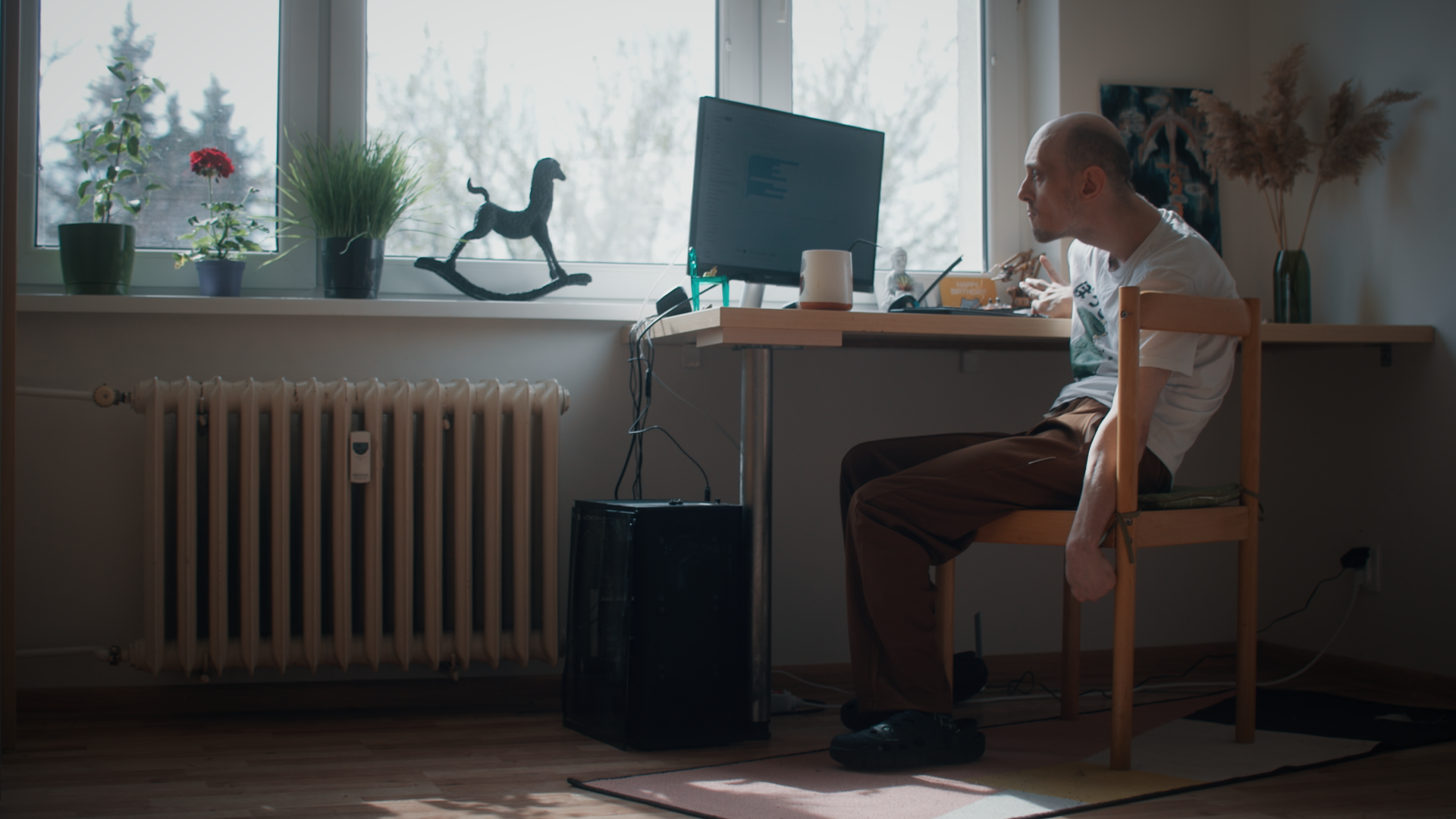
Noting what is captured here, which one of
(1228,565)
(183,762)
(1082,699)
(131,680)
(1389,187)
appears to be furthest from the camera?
(1228,565)

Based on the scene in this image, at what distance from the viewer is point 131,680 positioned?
207cm

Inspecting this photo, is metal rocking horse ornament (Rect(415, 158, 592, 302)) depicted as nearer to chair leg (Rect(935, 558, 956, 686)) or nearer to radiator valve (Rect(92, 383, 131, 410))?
radiator valve (Rect(92, 383, 131, 410))

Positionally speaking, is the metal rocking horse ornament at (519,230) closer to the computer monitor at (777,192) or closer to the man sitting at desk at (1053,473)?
the computer monitor at (777,192)

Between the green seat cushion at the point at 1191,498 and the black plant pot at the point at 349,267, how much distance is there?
4.96 feet

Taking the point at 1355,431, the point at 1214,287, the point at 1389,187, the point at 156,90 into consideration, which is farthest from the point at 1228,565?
the point at 156,90

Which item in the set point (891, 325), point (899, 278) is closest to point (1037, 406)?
point (899, 278)

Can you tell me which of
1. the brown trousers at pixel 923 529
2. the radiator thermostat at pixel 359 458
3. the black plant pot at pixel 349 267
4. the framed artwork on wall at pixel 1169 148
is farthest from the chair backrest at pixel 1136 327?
the black plant pot at pixel 349 267

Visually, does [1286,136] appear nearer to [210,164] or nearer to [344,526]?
[344,526]

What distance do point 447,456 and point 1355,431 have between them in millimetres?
2018

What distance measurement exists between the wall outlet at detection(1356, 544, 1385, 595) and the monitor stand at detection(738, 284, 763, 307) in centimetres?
149

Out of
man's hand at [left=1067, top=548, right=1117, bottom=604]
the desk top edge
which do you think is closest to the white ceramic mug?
the desk top edge

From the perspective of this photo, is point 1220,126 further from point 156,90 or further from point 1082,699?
point 156,90

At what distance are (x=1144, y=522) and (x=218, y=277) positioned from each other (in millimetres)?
1779

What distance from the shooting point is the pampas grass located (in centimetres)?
235
